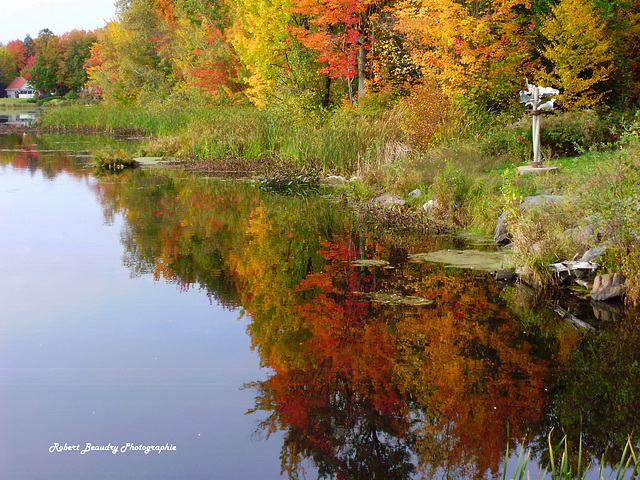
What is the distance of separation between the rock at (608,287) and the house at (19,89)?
119m

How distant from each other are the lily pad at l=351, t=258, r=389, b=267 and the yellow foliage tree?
40.0ft

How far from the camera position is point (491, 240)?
10.0 m

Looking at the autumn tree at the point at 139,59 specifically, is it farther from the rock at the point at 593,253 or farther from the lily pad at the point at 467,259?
the rock at the point at 593,253

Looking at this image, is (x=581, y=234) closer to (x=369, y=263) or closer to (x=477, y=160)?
(x=369, y=263)

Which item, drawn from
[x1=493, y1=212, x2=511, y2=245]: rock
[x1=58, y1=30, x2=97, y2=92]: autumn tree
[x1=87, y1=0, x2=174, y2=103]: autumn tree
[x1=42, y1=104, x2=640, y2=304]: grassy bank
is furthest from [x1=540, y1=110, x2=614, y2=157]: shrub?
[x1=58, y1=30, x2=97, y2=92]: autumn tree

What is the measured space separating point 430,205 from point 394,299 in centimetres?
481

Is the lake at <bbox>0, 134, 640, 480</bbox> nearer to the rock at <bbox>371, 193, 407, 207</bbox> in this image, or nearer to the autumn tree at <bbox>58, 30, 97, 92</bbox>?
the rock at <bbox>371, 193, 407, 207</bbox>

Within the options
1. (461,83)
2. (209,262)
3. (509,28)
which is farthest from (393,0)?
(209,262)

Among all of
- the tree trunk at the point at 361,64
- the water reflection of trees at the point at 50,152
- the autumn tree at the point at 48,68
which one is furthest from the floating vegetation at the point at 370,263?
the autumn tree at the point at 48,68

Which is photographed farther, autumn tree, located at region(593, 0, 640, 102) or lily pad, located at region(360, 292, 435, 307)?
autumn tree, located at region(593, 0, 640, 102)

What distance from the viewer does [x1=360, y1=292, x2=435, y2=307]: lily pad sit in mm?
7027

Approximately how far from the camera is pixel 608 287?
23.7 ft

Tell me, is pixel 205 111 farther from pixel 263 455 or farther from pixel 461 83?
pixel 263 455

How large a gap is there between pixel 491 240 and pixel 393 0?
15278 mm
